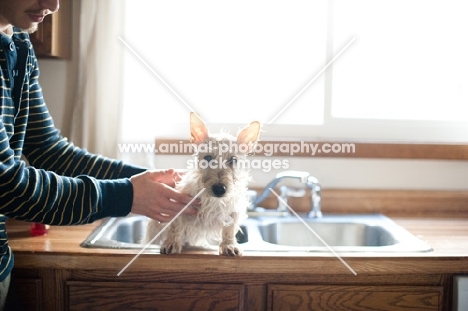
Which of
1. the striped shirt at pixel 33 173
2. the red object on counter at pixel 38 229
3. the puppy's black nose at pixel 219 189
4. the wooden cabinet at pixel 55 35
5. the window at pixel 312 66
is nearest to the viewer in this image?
the striped shirt at pixel 33 173

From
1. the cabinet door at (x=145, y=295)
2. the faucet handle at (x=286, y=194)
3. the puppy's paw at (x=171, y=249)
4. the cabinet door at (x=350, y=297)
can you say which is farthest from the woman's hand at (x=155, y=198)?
the faucet handle at (x=286, y=194)

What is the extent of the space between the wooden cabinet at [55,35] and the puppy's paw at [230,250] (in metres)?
0.90

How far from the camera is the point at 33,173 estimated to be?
100 cm

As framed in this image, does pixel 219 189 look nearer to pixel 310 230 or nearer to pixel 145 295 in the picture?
pixel 145 295

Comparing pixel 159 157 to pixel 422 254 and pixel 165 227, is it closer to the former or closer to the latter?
pixel 165 227

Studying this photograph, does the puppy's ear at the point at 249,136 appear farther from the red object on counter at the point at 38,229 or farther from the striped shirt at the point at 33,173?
the red object on counter at the point at 38,229

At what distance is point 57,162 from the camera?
134cm

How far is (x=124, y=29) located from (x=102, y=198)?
0.91 m

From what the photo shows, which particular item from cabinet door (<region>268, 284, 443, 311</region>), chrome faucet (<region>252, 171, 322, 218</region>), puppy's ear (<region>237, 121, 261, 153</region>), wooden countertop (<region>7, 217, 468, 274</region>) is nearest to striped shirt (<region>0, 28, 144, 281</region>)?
wooden countertop (<region>7, 217, 468, 274</region>)

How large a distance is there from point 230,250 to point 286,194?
23.4 inches

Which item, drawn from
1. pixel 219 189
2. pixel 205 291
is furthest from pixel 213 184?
pixel 205 291

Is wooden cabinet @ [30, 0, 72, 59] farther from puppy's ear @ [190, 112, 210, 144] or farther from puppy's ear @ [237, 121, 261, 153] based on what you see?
puppy's ear @ [237, 121, 261, 153]

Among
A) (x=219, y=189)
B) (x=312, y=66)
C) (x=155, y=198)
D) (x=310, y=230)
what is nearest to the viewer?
(x=155, y=198)

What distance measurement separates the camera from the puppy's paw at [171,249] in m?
1.29
